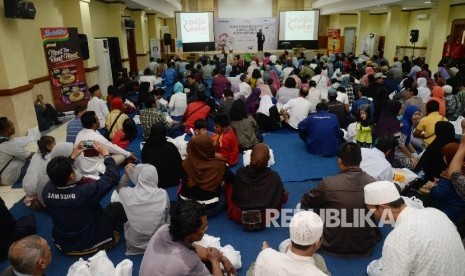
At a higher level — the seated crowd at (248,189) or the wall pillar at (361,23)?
the wall pillar at (361,23)

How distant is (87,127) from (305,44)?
1669 cm

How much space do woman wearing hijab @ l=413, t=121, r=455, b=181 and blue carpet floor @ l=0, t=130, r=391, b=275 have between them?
903 mm

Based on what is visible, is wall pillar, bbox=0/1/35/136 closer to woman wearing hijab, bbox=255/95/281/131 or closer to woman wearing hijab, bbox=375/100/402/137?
woman wearing hijab, bbox=255/95/281/131

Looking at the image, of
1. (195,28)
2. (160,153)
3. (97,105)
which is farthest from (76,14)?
(195,28)

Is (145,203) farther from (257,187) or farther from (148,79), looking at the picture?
(148,79)

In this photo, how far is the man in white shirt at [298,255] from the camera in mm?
1589

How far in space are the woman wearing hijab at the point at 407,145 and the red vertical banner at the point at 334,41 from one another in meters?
13.5

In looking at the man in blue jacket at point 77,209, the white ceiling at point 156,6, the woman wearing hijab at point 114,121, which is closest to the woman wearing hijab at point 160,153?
the man in blue jacket at point 77,209

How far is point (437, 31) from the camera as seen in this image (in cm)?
1077

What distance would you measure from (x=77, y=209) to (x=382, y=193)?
228cm

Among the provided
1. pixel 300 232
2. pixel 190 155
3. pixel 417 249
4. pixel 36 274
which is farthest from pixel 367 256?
pixel 36 274

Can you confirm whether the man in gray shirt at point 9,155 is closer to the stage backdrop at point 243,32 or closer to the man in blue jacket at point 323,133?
the man in blue jacket at point 323,133

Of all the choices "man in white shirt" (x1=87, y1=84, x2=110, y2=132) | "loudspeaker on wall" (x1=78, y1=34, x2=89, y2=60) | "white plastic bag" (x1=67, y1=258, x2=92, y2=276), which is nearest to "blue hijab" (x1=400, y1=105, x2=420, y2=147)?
"white plastic bag" (x1=67, y1=258, x2=92, y2=276)

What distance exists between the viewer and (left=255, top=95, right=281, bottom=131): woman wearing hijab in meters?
6.42
